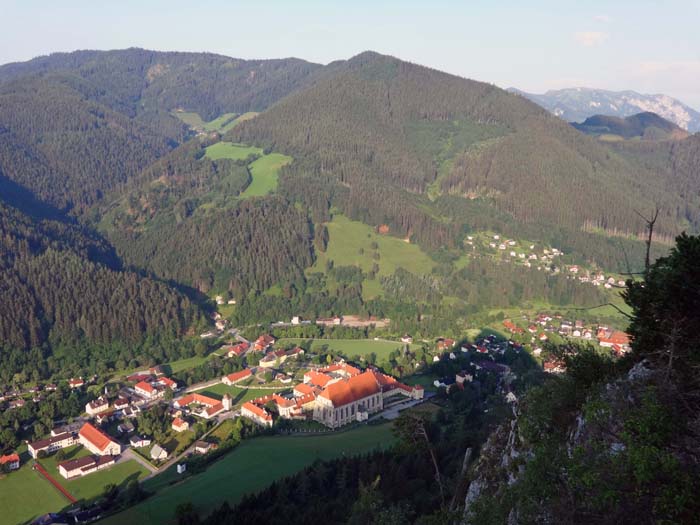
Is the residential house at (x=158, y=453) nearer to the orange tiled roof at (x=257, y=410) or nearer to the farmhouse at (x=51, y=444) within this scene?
the farmhouse at (x=51, y=444)

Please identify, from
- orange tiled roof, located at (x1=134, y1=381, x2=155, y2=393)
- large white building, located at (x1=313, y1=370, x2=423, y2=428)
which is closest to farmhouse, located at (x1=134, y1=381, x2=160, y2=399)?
orange tiled roof, located at (x1=134, y1=381, x2=155, y2=393)

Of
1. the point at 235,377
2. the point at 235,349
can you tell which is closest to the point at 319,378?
the point at 235,377

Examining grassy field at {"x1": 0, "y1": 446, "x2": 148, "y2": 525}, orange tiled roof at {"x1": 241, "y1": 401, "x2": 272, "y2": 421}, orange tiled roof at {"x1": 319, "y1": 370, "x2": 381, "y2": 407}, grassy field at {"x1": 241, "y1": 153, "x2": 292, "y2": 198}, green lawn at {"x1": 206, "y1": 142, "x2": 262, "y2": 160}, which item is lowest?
grassy field at {"x1": 0, "y1": 446, "x2": 148, "y2": 525}

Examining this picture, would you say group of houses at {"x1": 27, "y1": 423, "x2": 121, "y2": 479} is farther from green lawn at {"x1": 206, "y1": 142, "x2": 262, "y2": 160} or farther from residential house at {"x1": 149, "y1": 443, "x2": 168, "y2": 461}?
green lawn at {"x1": 206, "y1": 142, "x2": 262, "y2": 160}

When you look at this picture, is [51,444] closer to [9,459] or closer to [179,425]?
[9,459]

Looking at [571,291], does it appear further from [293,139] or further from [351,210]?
[293,139]

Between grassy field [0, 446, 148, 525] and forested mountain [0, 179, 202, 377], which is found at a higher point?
forested mountain [0, 179, 202, 377]

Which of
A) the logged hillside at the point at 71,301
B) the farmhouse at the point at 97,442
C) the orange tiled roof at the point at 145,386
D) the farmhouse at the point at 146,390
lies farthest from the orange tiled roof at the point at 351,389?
the logged hillside at the point at 71,301

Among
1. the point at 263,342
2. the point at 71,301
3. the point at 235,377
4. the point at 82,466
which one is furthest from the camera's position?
the point at 71,301
